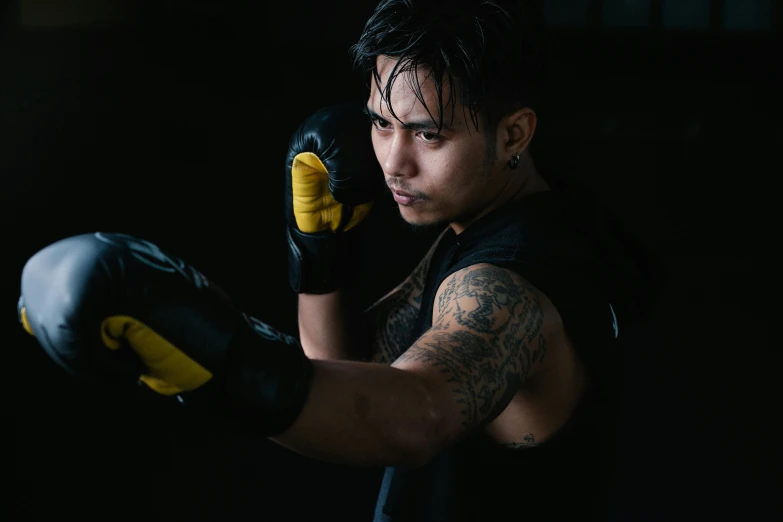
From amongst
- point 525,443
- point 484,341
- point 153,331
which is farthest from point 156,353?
point 525,443

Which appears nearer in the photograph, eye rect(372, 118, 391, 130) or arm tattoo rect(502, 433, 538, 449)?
arm tattoo rect(502, 433, 538, 449)

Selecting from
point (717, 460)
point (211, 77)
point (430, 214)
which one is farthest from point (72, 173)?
point (717, 460)

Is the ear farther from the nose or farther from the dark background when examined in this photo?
the dark background

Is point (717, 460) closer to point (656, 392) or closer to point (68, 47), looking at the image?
point (656, 392)

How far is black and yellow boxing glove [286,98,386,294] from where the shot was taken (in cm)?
136

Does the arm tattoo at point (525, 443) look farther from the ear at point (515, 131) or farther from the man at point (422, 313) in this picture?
the ear at point (515, 131)

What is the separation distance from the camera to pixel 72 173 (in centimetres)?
240

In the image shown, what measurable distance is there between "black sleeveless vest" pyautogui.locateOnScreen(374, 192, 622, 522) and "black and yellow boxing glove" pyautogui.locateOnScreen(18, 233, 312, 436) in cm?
38

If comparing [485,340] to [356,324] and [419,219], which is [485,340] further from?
[356,324]

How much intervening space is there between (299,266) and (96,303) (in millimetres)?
838

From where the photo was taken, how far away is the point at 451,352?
0.85 metres

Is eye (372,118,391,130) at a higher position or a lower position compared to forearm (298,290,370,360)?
higher

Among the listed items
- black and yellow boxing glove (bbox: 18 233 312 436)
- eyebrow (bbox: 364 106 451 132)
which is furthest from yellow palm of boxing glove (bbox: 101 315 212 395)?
eyebrow (bbox: 364 106 451 132)

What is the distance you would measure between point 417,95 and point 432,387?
1.52ft
